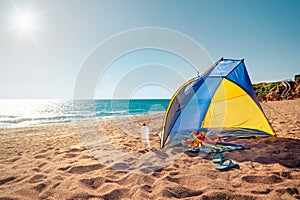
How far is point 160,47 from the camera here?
30.1 feet

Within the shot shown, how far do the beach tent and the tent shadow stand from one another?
554 millimetres

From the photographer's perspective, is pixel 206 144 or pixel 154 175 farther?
pixel 206 144

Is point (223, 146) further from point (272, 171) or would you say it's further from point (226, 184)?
point (226, 184)

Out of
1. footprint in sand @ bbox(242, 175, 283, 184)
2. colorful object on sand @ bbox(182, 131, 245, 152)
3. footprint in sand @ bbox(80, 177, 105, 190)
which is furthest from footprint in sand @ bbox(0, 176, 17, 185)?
footprint in sand @ bbox(242, 175, 283, 184)

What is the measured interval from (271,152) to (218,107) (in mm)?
2196

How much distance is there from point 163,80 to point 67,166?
8.41 meters

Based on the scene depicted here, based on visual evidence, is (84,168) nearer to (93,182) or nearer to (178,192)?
(93,182)

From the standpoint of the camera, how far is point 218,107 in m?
5.58

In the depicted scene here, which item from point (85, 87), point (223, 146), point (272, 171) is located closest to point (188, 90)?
point (223, 146)

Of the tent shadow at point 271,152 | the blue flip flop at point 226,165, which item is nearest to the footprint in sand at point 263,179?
the blue flip flop at point 226,165

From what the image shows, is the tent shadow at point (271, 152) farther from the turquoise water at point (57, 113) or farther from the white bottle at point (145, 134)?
the turquoise water at point (57, 113)

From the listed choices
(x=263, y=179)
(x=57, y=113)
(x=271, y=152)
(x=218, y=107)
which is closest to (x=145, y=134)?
(x=218, y=107)

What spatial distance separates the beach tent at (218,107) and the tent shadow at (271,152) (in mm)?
554

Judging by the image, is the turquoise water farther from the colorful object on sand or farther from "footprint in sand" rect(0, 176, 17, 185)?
the colorful object on sand
